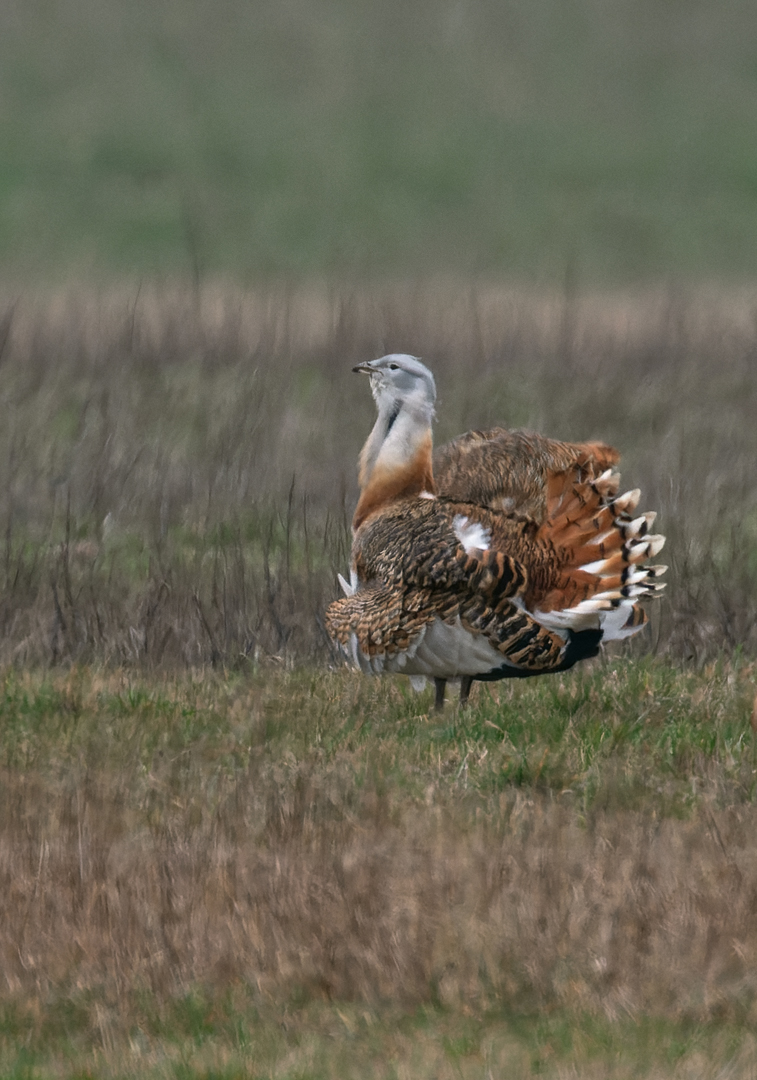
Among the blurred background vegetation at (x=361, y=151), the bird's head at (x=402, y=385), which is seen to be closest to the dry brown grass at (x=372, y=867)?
the bird's head at (x=402, y=385)

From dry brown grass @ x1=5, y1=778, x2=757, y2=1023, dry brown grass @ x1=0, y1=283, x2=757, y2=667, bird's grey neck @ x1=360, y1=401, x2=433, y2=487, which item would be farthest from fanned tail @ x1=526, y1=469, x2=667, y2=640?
dry brown grass @ x1=0, y1=283, x2=757, y2=667

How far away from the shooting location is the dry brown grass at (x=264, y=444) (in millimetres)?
7676

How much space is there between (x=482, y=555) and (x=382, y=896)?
5.76 feet

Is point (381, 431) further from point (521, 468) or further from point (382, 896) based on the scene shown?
point (382, 896)

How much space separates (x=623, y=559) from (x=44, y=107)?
112 feet

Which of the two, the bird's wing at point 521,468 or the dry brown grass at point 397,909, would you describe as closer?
the dry brown grass at point 397,909

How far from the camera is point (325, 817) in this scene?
15.4 feet

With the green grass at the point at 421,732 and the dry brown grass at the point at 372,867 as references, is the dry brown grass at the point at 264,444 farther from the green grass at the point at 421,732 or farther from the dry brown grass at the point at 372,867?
the dry brown grass at the point at 372,867

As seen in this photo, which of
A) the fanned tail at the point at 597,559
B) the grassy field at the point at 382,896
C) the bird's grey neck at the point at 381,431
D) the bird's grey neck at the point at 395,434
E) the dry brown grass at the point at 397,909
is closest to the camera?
the grassy field at the point at 382,896

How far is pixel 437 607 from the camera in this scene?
218 inches

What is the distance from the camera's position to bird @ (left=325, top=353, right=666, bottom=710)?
218 inches

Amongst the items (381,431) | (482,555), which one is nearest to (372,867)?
(482,555)

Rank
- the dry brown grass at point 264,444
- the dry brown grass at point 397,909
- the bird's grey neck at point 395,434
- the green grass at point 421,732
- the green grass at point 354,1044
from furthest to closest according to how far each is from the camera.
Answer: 1. the dry brown grass at point 264,444
2. the bird's grey neck at point 395,434
3. the green grass at point 421,732
4. the dry brown grass at point 397,909
5. the green grass at point 354,1044

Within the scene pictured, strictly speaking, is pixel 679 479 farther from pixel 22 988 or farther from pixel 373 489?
pixel 22 988
